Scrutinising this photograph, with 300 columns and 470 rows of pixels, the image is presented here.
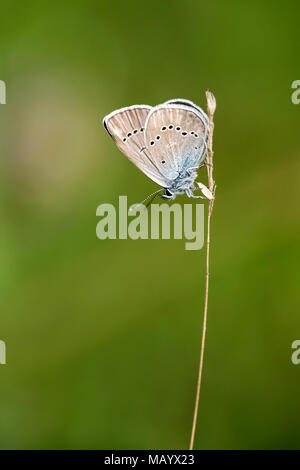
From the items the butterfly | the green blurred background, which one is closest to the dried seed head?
the butterfly

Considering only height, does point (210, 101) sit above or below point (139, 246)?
above

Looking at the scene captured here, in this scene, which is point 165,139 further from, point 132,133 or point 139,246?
point 139,246

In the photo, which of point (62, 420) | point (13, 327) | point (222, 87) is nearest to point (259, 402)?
point (62, 420)

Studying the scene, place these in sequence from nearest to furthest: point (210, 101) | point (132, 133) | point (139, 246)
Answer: point (210, 101)
point (132, 133)
point (139, 246)

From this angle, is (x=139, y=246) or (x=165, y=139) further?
(x=139, y=246)

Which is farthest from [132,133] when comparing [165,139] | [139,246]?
[139,246]

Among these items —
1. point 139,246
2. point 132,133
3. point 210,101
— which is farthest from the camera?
point 139,246

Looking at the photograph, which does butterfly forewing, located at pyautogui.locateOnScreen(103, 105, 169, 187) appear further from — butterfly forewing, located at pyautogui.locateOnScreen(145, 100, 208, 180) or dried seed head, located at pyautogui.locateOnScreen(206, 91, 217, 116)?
dried seed head, located at pyautogui.locateOnScreen(206, 91, 217, 116)
